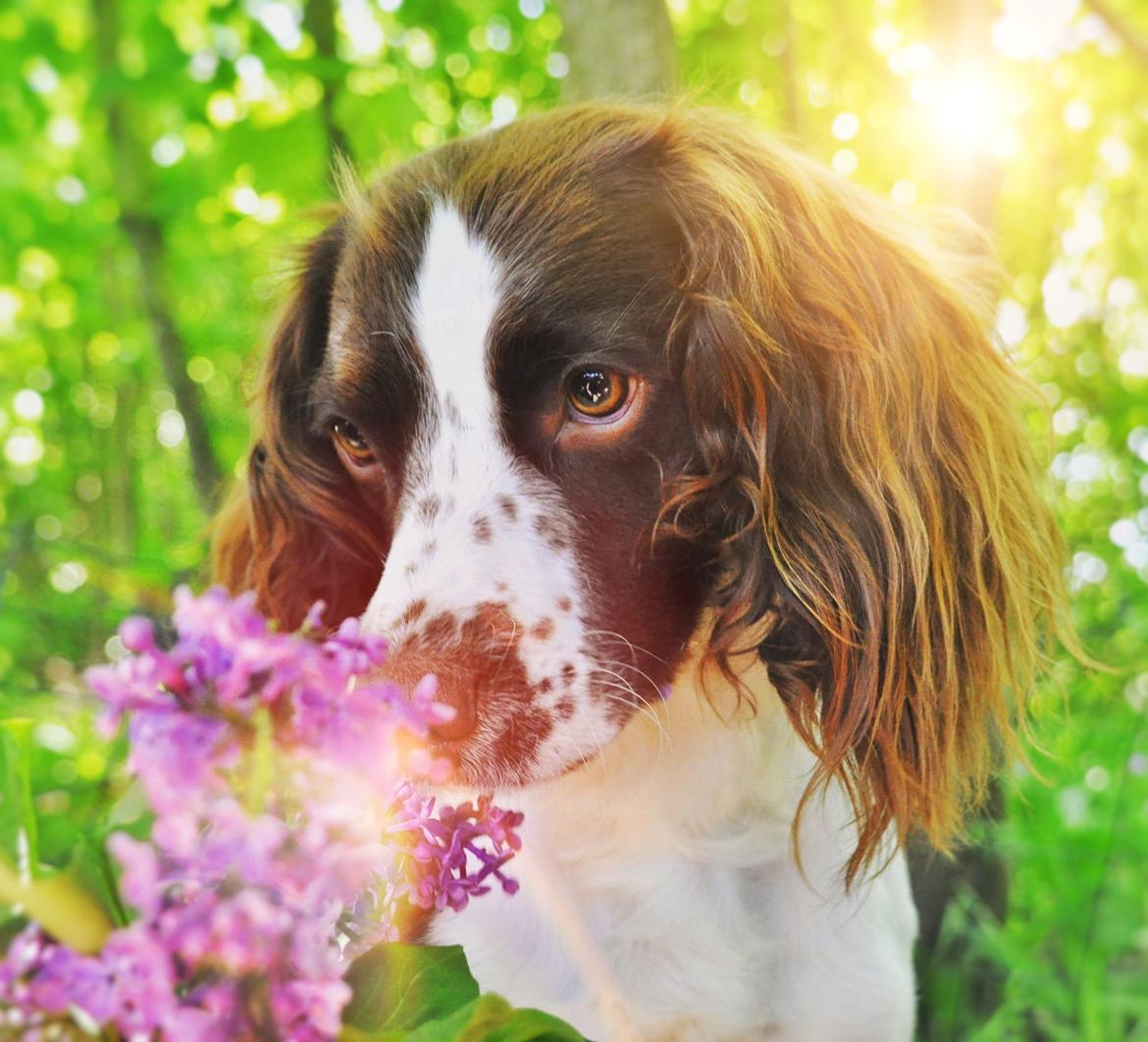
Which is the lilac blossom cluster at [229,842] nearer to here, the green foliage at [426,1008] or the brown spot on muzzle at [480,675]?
the green foliage at [426,1008]

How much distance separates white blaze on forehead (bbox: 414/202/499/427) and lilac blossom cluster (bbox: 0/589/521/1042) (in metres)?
→ 0.66

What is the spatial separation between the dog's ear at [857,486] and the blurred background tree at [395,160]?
17cm

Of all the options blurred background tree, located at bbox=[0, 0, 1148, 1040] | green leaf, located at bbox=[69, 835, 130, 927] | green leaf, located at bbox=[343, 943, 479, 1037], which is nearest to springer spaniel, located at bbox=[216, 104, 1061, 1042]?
blurred background tree, located at bbox=[0, 0, 1148, 1040]

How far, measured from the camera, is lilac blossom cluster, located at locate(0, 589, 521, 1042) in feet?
1.43

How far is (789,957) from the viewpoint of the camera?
4.04ft

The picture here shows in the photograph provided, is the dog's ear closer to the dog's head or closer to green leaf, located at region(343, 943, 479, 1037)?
the dog's head

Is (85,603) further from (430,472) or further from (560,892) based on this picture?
(560,892)

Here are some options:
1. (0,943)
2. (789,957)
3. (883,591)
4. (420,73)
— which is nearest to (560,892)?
(789,957)

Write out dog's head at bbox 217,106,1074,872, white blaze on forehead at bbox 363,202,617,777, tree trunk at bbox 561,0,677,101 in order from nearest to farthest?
1. white blaze on forehead at bbox 363,202,617,777
2. dog's head at bbox 217,106,1074,872
3. tree trunk at bbox 561,0,677,101

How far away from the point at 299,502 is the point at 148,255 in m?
0.52

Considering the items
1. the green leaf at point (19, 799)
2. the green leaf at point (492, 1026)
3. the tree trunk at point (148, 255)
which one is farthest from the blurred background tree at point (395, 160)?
the green leaf at point (492, 1026)

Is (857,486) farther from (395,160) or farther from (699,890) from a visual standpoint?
(395,160)

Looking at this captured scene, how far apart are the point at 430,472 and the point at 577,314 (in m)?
0.23

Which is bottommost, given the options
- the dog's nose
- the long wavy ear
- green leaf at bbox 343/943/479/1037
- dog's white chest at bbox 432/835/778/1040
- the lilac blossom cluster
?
dog's white chest at bbox 432/835/778/1040
